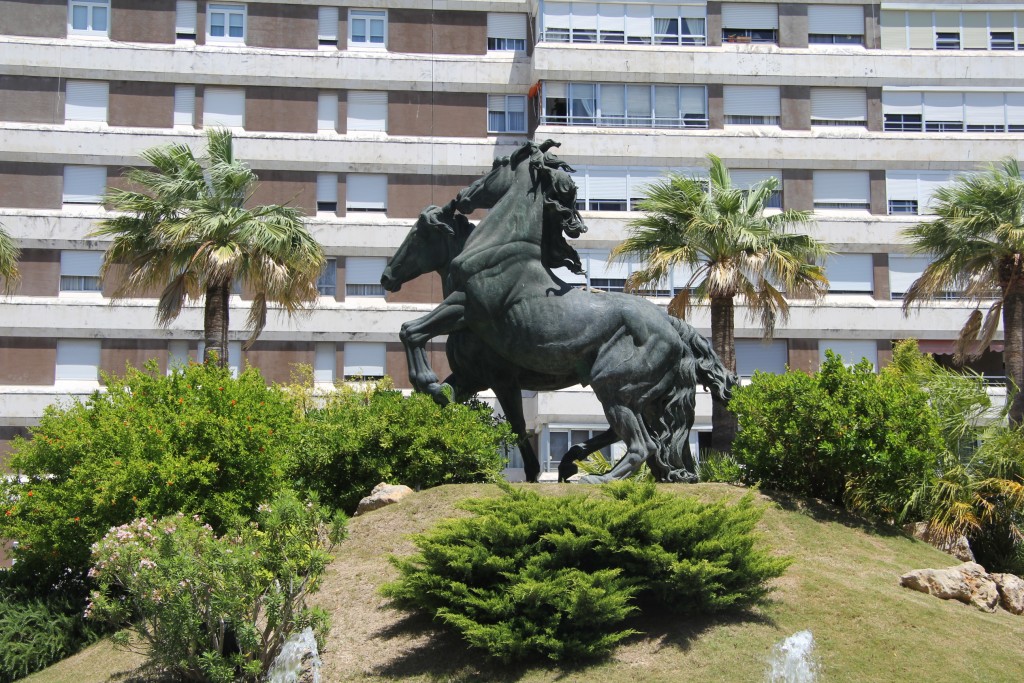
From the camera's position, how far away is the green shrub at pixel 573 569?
1128 cm

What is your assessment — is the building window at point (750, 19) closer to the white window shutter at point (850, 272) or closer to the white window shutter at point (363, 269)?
the white window shutter at point (850, 272)

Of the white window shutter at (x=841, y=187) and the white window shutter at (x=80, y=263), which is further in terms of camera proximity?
the white window shutter at (x=841, y=187)

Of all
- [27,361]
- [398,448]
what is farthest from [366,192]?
[398,448]

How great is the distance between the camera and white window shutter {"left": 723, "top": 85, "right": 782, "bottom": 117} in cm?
4275

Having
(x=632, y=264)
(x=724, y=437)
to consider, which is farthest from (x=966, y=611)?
(x=632, y=264)

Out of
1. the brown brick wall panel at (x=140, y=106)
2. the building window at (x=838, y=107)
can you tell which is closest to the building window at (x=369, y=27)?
the brown brick wall panel at (x=140, y=106)

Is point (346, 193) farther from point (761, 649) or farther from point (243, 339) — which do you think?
point (761, 649)

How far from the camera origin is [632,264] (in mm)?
41156

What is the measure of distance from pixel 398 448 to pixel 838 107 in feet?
104

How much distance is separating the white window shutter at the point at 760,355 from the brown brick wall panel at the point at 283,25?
17.9 metres

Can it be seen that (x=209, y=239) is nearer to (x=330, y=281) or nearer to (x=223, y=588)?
(x=330, y=281)

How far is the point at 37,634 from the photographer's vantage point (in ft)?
47.3

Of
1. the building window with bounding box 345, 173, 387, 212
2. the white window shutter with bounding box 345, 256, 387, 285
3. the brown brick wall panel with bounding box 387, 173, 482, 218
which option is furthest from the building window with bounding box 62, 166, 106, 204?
the brown brick wall panel with bounding box 387, 173, 482, 218

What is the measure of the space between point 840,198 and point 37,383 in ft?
89.0
